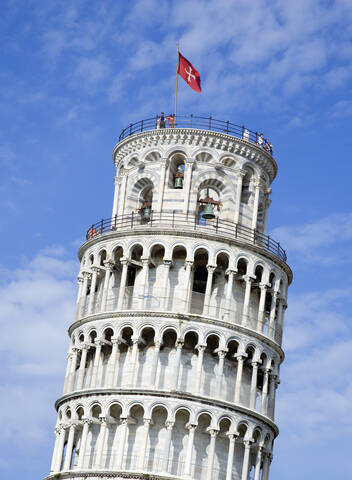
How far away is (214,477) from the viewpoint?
67438 millimetres

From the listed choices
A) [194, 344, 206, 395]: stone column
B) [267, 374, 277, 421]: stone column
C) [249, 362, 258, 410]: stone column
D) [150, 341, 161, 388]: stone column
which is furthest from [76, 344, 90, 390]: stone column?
[267, 374, 277, 421]: stone column

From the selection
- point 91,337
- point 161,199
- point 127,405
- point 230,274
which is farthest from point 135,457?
point 161,199

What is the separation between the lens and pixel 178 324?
229ft

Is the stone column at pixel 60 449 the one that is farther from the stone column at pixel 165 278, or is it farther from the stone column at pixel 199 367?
the stone column at pixel 165 278

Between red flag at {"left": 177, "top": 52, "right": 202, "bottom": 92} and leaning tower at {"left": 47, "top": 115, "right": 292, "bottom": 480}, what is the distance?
3.46 m

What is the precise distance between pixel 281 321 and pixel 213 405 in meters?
10.2

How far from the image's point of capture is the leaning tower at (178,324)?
68000mm

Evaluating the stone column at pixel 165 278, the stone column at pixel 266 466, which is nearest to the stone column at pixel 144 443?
the stone column at pixel 165 278

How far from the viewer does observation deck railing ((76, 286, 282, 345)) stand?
7081 cm

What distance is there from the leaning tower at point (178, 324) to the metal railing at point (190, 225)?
12 centimetres

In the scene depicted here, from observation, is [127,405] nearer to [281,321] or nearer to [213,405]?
[213,405]

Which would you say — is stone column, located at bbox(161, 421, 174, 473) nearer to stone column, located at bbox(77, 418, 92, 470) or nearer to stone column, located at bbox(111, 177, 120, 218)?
stone column, located at bbox(77, 418, 92, 470)

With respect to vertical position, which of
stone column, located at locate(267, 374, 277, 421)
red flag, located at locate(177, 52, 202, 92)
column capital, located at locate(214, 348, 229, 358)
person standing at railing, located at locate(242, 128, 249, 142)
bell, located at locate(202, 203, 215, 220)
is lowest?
stone column, located at locate(267, 374, 277, 421)

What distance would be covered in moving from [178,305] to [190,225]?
19.7 feet
